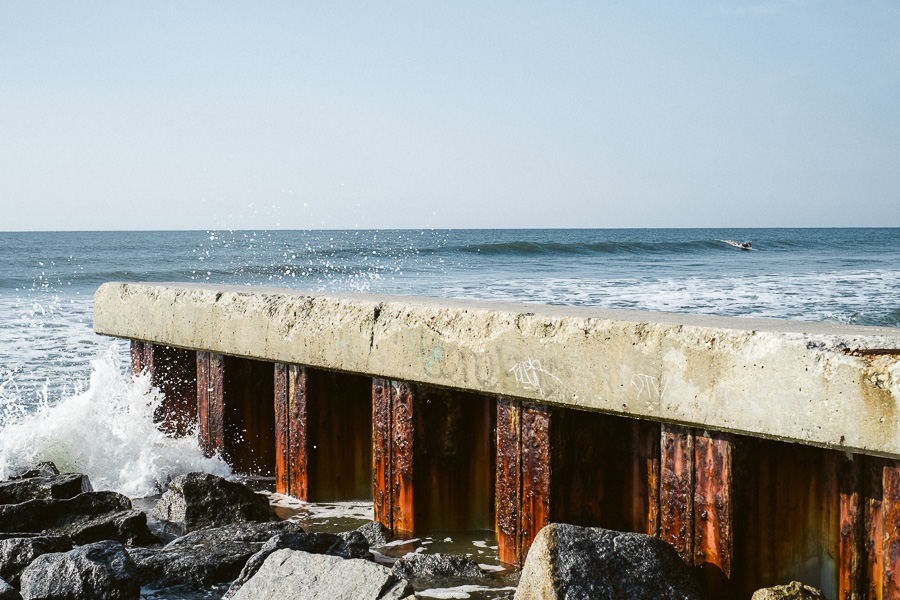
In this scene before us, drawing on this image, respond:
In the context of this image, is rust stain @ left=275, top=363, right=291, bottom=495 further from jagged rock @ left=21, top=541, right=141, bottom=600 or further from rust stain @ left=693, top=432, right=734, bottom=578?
rust stain @ left=693, top=432, right=734, bottom=578

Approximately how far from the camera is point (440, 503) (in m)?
3.64

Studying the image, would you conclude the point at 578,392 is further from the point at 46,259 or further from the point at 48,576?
the point at 46,259

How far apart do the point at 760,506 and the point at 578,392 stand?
2.27ft

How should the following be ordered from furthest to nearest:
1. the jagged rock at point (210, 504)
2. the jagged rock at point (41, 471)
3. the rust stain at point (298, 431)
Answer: the jagged rock at point (41, 471) → the rust stain at point (298, 431) → the jagged rock at point (210, 504)

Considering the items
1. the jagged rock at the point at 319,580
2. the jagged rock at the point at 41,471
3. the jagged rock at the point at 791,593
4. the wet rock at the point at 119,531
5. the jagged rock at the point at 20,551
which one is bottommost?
the jagged rock at the point at 41,471

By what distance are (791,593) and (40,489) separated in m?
3.52

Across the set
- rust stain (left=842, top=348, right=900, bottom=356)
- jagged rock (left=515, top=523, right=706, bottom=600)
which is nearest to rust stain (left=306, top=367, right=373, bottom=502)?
jagged rock (left=515, top=523, right=706, bottom=600)

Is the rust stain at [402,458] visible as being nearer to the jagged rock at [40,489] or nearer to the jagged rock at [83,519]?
the jagged rock at [83,519]

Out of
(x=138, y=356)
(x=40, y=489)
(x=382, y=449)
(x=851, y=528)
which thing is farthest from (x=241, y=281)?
(x=851, y=528)

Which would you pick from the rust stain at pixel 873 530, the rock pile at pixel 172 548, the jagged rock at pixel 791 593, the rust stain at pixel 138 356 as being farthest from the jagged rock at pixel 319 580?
the rust stain at pixel 138 356

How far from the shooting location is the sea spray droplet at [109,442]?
4824 millimetres

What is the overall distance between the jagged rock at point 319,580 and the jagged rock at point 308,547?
0.12 m

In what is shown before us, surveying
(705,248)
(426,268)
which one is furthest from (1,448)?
(705,248)

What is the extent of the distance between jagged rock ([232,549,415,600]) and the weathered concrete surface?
0.83m
